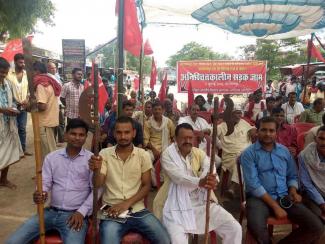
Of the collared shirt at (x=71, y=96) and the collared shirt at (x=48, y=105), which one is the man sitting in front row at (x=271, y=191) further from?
the collared shirt at (x=71, y=96)

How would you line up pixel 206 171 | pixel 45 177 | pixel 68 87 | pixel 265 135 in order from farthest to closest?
1. pixel 68 87
2. pixel 265 135
3. pixel 206 171
4. pixel 45 177

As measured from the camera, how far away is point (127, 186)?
9.70ft

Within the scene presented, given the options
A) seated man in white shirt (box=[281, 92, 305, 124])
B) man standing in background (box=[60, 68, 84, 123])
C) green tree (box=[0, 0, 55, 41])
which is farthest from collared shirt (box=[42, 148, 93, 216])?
green tree (box=[0, 0, 55, 41])

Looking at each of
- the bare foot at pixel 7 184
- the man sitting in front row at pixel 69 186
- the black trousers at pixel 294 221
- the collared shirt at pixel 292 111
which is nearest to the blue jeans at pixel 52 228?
the man sitting in front row at pixel 69 186

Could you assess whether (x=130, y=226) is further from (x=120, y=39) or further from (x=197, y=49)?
(x=197, y=49)

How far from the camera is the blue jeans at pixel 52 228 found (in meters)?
2.61

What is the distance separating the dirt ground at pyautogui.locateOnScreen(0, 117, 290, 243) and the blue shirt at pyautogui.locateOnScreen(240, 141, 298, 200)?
75cm

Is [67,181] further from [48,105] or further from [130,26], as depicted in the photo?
[48,105]

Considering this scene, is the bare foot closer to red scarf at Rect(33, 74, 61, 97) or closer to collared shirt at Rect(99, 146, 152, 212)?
red scarf at Rect(33, 74, 61, 97)

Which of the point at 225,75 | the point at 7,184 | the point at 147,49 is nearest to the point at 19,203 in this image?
the point at 7,184

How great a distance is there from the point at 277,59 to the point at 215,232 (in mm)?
23433

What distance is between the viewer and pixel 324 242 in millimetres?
3459

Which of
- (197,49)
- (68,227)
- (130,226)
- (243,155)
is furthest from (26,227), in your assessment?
(197,49)

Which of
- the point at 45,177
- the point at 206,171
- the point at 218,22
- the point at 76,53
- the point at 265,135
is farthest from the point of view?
the point at 76,53
